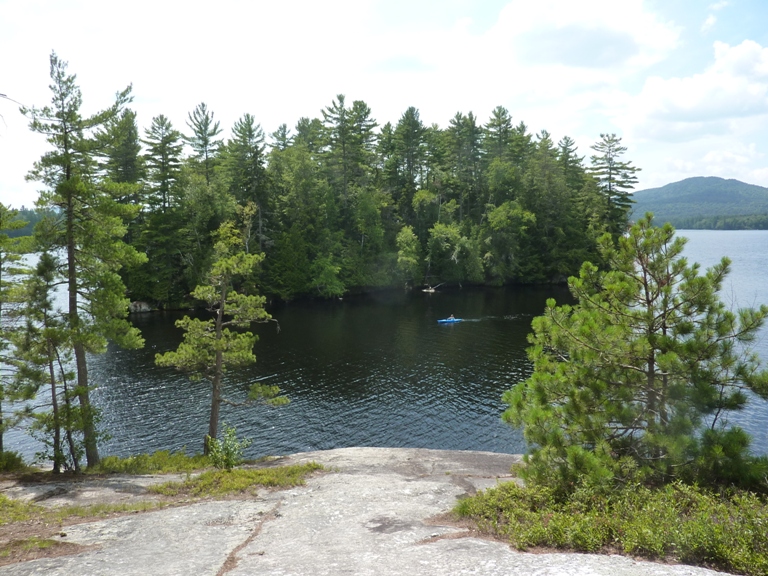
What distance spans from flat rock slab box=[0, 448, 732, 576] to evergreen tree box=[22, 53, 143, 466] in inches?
327

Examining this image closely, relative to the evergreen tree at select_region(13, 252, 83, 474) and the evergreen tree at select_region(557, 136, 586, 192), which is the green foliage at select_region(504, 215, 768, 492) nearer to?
the evergreen tree at select_region(13, 252, 83, 474)

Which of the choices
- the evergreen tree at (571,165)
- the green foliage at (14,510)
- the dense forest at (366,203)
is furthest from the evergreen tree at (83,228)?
the evergreen tree at (571,165)

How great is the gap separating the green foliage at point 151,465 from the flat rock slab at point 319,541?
5919 mm

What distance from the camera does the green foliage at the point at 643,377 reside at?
9.30 metres

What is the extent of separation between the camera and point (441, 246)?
67.1 m

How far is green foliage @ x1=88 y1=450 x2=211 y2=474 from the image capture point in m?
17.3

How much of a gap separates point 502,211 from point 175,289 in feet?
136

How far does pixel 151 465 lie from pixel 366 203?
47693 mm

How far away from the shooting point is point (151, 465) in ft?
59.0

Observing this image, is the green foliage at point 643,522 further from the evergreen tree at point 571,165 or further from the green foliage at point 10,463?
the evergreen tree at point 571,165

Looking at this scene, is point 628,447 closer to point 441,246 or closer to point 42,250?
point 42,250

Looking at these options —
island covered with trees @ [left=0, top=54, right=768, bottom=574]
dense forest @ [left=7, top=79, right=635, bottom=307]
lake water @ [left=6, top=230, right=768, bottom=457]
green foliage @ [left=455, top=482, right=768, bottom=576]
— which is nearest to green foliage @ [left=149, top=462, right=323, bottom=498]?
island covered with trees @ [left=0, top=54, right=768, bottom=574]

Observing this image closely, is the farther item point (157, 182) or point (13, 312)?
point (157, 182)

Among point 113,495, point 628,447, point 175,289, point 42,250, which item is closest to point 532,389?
point 628,447
